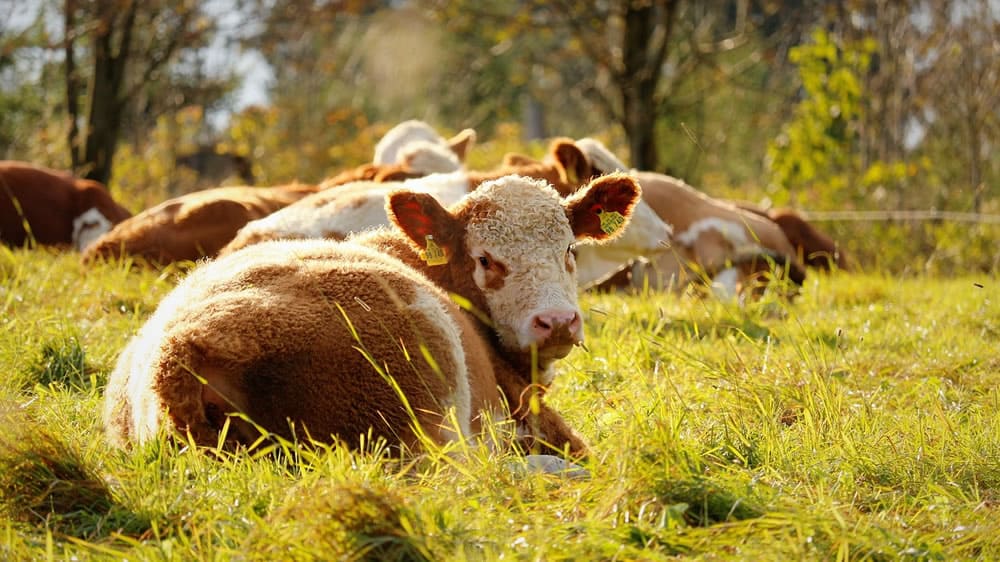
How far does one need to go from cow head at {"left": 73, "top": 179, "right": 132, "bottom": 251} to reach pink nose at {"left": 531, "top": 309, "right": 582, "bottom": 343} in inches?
302

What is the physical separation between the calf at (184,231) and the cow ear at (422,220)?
391cm

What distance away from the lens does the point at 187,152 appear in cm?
2500

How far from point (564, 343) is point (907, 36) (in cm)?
1149

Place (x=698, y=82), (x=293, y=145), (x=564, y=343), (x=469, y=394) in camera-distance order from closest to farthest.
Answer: (x=469, y=394)
(x=564, y=343)
(x=698, y=82)
(x=293, y=145)

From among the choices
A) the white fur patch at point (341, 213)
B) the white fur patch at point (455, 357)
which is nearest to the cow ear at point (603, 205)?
the white fur patch at point (455, 357)

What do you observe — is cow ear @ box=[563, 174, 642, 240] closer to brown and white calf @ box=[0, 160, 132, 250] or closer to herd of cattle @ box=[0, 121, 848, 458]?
herd of cattle @ box=[0, 121, 848, 458]

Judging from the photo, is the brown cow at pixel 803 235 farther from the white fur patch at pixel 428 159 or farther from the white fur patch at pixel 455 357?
the white fur patch at pixel 455 357

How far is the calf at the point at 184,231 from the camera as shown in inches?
343

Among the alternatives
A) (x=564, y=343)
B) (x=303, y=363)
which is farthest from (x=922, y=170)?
(x=303, y=363)

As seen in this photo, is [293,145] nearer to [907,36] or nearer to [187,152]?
[187,152]

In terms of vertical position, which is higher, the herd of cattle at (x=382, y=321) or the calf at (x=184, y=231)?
the herd of cattle at (x=382, y=321)

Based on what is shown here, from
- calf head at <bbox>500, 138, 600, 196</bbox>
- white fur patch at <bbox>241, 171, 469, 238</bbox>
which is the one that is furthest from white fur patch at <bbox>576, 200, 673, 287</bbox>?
white fur patch at <bbox>241, 171, 469, 238</bbox>

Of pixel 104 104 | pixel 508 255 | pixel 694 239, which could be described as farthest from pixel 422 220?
pixel 104 104

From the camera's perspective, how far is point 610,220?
547 centimetres
